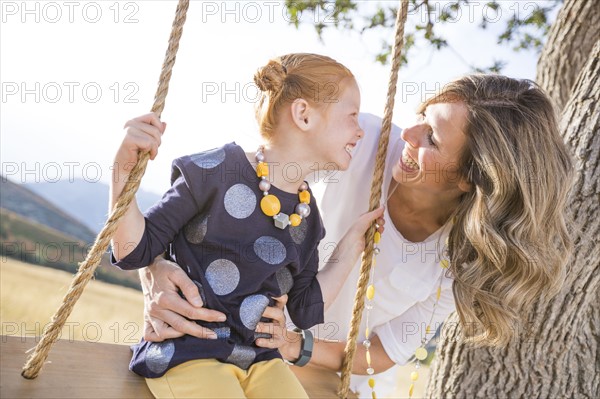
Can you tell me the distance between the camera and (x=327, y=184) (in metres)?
1.95

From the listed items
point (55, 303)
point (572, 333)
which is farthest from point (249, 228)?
point (55, 303)

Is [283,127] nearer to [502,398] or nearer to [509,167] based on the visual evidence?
[509,167]

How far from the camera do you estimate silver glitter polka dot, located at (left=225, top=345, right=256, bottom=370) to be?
136 cm

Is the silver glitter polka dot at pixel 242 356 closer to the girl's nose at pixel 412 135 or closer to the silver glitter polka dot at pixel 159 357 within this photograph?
the silver glitter polka dot at pixel 159 357

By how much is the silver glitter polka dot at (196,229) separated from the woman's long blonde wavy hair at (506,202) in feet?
2.44

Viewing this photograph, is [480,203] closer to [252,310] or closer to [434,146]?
[434,146]

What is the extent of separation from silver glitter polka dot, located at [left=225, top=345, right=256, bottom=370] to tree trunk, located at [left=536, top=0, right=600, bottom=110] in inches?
63.8

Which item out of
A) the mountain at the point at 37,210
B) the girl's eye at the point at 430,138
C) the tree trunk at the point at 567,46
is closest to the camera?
the girl's eye at the point at 430,138

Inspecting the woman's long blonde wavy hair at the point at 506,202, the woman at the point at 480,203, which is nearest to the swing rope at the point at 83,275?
the woman at the point at 480,203

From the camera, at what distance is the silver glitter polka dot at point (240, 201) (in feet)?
4.60

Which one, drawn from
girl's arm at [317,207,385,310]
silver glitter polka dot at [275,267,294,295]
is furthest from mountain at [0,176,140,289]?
silver glitter polka dot at [275,267,294,295]

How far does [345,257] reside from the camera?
1667mm

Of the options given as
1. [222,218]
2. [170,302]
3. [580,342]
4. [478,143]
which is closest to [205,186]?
[222,218]

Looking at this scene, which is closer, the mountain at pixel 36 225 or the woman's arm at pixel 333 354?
the woman's arm at pixel 333 354
